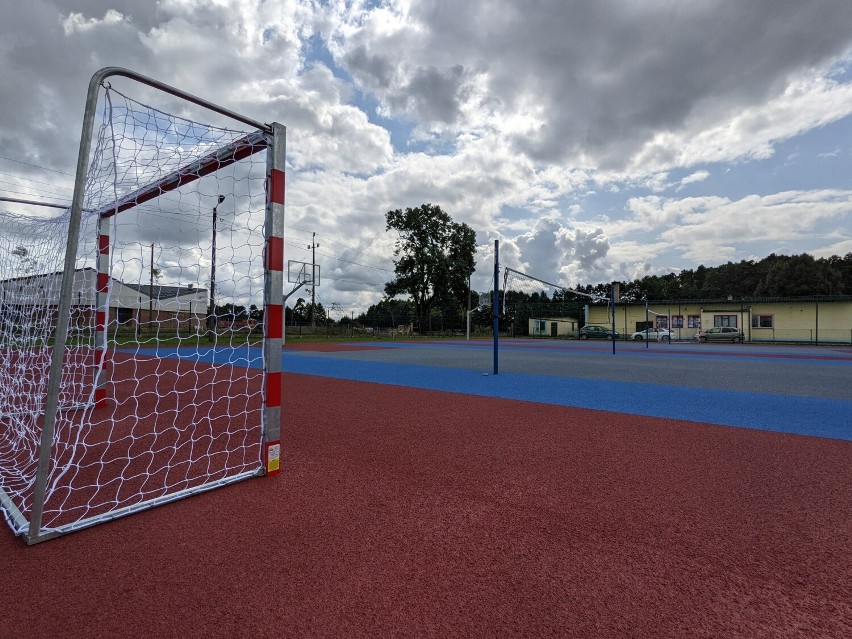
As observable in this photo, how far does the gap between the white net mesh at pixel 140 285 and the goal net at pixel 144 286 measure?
2cm

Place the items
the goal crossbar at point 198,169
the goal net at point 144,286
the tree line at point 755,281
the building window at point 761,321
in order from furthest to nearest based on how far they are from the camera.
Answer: the tree line at point 755,281 → the building window at point 761,321 → the goal crossbar at point 198,169 → the goal net at point 144,286

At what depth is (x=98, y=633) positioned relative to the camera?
165 cm

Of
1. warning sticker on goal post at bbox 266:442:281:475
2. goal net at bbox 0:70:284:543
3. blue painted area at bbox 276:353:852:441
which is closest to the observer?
goal net at bbox 0:70:284:543

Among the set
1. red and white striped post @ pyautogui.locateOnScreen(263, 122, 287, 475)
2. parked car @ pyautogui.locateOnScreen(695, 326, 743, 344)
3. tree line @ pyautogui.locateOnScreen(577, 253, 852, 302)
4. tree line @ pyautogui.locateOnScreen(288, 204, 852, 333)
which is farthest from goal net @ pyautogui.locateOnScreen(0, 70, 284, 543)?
tree line @ pyautogui.locateOnScreen(577, 253, 852, 302)

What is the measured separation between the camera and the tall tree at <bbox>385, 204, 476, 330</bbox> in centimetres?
4266

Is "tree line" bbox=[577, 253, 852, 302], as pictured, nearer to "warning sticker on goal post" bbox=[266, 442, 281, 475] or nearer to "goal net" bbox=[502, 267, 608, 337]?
"goal net" bbox=[502, 267, 608, 337]

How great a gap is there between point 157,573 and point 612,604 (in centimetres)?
214

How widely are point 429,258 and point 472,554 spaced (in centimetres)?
4089

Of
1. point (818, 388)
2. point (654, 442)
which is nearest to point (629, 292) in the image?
point (818, 388)

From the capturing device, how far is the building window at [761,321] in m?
34.6

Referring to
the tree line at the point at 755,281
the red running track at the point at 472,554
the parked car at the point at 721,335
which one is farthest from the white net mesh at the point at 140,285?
the tree line at the point at 755,281

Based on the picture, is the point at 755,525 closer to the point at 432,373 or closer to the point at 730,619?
the point at 730,619

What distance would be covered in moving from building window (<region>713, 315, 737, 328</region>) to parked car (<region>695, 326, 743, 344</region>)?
240 centimetres

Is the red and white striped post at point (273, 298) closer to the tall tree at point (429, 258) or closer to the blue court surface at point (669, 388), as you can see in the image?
the blue court surface at point (669, 388)
